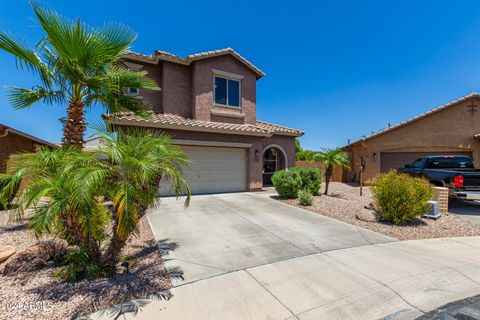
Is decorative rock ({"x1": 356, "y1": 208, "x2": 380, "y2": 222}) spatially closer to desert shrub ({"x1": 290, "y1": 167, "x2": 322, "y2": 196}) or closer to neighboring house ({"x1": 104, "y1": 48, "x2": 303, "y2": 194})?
desert shrub ({"x1": 290, "y1": 167, "x2": 322, "y2": 196})

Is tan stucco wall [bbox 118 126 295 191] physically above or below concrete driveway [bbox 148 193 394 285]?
above

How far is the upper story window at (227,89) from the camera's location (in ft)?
43.8

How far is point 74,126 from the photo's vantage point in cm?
523

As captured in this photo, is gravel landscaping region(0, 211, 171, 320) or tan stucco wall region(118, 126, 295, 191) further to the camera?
tan stucco wall region(118, 126, 295, 191)

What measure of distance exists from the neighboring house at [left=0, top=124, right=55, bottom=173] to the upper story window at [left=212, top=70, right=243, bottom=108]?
10.7 m

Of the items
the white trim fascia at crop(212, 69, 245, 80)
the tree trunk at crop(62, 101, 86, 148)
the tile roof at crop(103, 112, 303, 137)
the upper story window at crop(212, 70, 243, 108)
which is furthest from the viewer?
the upper story window at crop(212, 70, 243, 108)

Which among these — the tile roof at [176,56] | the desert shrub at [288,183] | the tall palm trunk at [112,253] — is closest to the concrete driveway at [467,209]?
the desert shrub at [288,183]

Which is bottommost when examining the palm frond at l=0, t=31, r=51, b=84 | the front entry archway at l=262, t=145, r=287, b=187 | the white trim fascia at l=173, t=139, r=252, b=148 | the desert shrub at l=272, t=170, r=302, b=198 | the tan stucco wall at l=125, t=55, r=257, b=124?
the desert shrub at l=272, t=170, r=302, b=198

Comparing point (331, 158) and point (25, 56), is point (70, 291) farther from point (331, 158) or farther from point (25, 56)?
point (331, 158)

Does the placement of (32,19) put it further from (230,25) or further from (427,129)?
(427,129)

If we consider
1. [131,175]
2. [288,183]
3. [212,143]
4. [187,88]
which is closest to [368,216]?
[288,183]

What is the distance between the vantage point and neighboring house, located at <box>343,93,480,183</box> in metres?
15.7

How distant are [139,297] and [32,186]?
94.0 inches

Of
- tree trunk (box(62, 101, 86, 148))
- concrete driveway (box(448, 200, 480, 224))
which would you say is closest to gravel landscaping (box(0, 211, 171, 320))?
tree trunk (box(62, 101, 86, 148))
